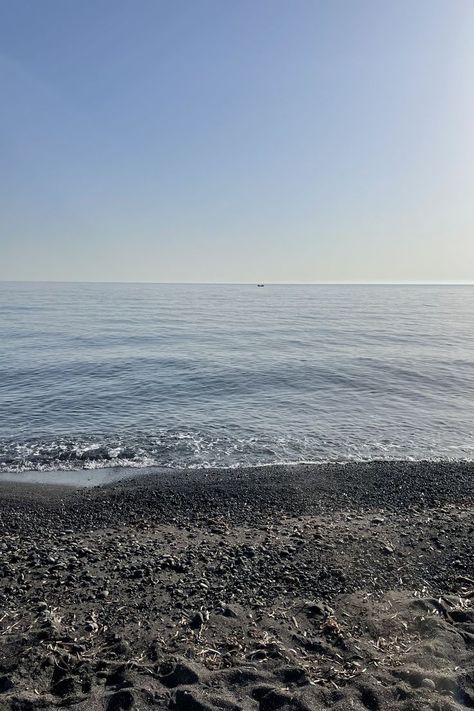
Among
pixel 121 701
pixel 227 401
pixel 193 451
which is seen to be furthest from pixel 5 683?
pixel 227 401

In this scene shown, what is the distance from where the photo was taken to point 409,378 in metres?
28.0

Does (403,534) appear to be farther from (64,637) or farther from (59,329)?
(59,329)

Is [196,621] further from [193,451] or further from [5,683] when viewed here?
[193,451]

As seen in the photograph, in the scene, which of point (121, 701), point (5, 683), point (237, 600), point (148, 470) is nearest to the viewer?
point (121, 701)

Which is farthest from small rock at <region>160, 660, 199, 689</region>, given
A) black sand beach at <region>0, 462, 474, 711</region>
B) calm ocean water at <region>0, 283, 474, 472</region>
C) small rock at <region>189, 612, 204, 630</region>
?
calm ocean water at <region>0, 283, 474, 472</region>

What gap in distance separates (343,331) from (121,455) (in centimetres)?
4141

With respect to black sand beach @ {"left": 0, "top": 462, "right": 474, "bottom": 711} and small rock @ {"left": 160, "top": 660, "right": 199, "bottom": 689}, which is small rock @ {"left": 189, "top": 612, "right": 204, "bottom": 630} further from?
small rock @ {"left": 160, "top": 660, "right": 199, "bottom": 689}

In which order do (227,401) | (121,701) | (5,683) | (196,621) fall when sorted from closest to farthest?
(121,701), (5,683), (196,621), (227,401)

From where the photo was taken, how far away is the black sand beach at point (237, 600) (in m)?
5.07

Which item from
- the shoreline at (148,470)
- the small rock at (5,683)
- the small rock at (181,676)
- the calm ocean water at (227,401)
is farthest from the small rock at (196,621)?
the calm ocean water at (227,401)

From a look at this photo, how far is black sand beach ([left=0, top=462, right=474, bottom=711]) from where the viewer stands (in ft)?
16.6

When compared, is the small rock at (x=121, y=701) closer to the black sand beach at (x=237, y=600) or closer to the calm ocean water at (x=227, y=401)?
the black sand beach at (x=237, y=600)

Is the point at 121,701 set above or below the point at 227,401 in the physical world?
above

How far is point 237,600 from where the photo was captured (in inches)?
275
